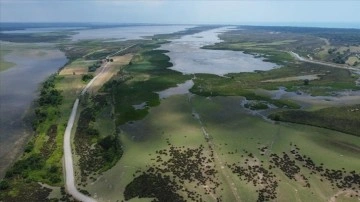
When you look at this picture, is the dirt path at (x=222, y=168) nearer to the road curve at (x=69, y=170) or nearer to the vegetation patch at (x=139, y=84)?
the road curve at (x=69, y=170)

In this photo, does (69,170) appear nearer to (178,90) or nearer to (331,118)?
(331,118)

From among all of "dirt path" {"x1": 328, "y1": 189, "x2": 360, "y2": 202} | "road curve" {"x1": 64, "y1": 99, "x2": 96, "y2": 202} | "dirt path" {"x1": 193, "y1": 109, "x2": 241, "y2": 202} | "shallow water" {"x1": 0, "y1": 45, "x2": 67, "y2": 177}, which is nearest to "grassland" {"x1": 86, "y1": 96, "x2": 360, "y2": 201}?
"dirt path" {"x1": 193, "y1": 109, "x2": 241, "y2": 202}

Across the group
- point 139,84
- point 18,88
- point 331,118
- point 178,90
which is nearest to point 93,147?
point 178,90

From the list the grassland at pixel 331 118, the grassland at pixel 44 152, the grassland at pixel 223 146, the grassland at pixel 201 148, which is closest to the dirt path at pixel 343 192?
the grassland at pixel 201 148

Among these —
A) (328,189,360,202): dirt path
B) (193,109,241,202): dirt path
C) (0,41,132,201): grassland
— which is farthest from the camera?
(0,41,132,201): grassland

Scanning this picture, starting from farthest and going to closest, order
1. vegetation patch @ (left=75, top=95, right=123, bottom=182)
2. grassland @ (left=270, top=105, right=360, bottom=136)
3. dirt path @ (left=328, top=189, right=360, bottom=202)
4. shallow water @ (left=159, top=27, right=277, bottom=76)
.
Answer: shallow water @ (left=159, top=27, right=277, bottom=76)
grassland @ (left=270, top=105, right=360, bottom=136)
vegetation patch @ (left=75, top=95, right=123, bottom=182)
dirt path @ (left=328, top=189, right=360, bottom=202)

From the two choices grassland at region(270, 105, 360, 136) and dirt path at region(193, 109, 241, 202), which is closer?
dirt path at region(193, 109, 241, 202)

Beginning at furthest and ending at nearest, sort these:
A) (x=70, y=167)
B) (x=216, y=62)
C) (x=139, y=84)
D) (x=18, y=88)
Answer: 1. (x=216, y=62)
2. (x=139, y=84)
3. (x=18, y=88)
4. (x=70, y=167)

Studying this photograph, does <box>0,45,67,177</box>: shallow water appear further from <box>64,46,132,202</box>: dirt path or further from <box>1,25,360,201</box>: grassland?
<box>64,46,132,202</box>: dirt path

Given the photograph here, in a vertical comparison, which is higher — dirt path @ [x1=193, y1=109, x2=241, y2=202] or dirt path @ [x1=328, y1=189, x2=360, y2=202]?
dirt path @ [x1=328, y1=189, x2=360, y2=202]
